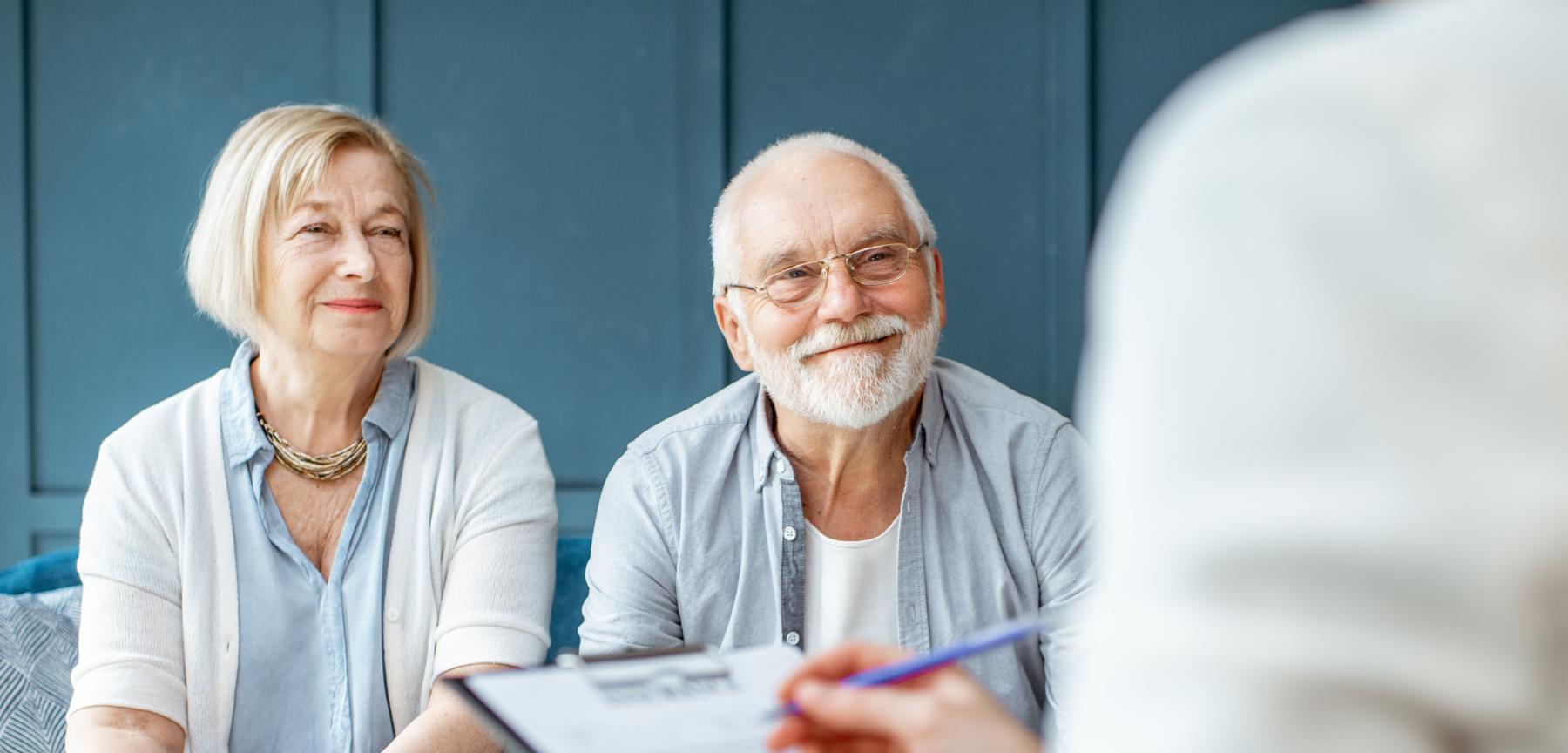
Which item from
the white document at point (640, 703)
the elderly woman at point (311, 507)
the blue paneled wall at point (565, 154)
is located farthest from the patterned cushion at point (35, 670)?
the white document at point (640, 703)

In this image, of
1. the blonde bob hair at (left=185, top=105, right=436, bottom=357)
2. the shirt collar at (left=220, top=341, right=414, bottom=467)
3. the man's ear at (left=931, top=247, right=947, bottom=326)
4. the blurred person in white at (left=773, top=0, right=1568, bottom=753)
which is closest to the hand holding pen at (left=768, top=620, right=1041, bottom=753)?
the blurred person in white at (left=773, top=0, right=1568, bottom=753)

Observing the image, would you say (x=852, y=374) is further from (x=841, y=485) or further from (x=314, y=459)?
(x=314, y=459)

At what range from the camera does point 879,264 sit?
1.99m

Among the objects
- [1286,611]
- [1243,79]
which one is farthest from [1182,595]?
[1243,79]

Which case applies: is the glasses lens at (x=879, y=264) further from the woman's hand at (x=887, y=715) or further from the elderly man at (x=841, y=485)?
the woman's hand at (x=887, y=715)

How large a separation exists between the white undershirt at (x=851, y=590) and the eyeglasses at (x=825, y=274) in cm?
37

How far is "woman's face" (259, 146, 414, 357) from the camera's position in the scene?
208 cm

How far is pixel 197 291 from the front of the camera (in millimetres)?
2168

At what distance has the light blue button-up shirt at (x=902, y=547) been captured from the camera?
1901mm

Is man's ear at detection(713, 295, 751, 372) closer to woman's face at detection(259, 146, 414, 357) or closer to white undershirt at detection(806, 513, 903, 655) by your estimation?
white undershirt at detection(806, 513, 903, 655)

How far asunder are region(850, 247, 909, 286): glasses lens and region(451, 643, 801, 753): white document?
1.07 m

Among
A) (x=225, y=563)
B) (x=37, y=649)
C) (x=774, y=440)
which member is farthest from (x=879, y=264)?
(x=37, y=649)

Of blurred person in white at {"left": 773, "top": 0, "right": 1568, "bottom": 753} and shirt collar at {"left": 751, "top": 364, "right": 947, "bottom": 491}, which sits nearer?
blurred person in white at {"left": 773, "top": 0, "right": 1568, "bottom": 753}

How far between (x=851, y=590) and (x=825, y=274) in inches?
19.3
